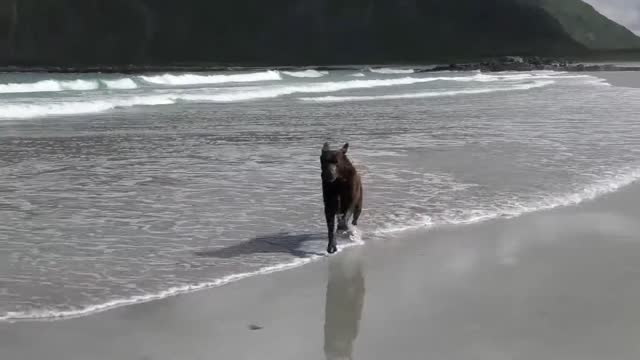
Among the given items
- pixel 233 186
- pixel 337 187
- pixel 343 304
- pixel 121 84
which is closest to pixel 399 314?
pixel 343 304

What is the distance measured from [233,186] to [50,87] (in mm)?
31657

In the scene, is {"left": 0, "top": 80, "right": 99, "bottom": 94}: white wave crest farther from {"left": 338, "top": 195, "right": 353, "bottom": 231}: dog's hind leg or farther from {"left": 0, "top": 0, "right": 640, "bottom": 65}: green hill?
{"left": 0, "top": 0, "right": 640, "bottom": 65}: green hill

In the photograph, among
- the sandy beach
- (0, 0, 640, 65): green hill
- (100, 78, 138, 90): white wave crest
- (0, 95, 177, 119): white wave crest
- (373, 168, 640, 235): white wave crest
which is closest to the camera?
the sandy beach

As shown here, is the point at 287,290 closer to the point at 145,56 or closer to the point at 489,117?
the point at 489,117

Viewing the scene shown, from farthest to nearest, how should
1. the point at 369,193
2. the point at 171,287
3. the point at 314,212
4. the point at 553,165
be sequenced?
the point at 553,165
the point at 369,193
the point at 314,212
the point at 171,287

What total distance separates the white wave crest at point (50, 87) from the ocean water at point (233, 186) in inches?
700

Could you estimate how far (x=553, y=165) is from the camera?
1127cm

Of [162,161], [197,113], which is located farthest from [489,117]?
[162,161]

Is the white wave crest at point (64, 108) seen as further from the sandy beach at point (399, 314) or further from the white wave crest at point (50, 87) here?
the sandy beach at point (399, 314)

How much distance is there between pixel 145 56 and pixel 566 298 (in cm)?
12004

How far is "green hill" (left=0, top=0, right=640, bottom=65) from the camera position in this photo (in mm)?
120062

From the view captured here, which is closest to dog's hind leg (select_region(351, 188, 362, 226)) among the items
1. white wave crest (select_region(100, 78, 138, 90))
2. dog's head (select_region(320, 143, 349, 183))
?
dog's head (select_region(320, 143, 349, 183))

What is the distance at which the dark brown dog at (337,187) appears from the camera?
6507mm

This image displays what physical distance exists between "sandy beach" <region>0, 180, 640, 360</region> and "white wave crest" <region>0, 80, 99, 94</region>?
33.2 metres
